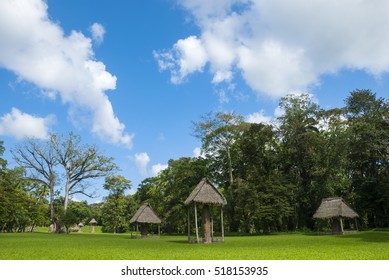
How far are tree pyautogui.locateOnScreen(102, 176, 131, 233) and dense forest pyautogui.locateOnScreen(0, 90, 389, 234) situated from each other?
10841 millimetres

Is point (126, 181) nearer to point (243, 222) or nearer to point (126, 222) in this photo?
point (126, 222)

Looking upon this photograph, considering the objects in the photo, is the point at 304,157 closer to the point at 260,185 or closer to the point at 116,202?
the point at 260,185

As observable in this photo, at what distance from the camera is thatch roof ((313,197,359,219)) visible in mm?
29484

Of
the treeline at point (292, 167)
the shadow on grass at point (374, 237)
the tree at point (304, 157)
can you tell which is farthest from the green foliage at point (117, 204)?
the shadow on grass at point (374, 237)

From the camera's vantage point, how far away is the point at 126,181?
2245 inches

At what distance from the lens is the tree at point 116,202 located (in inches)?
2207

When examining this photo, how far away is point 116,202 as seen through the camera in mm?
56188

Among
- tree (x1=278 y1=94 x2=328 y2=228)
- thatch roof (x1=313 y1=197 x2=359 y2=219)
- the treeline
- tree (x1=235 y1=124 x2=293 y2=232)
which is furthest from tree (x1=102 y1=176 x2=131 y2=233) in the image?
thatch roof (x1=313 y1=197 x2=359 y2=219)

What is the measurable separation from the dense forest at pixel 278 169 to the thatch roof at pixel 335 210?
5409mm

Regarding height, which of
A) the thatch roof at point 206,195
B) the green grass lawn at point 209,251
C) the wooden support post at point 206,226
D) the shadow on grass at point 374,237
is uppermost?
the thatch roof at point 206,195

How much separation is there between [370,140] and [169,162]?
25.5 m

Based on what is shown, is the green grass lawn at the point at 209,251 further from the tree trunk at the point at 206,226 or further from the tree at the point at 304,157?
the tree at the point at 304,157

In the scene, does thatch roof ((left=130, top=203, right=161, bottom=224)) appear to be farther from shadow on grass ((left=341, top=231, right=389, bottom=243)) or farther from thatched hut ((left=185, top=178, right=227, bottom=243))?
shadow on grass ((left=341, top=231, right=389, bottom=243))
